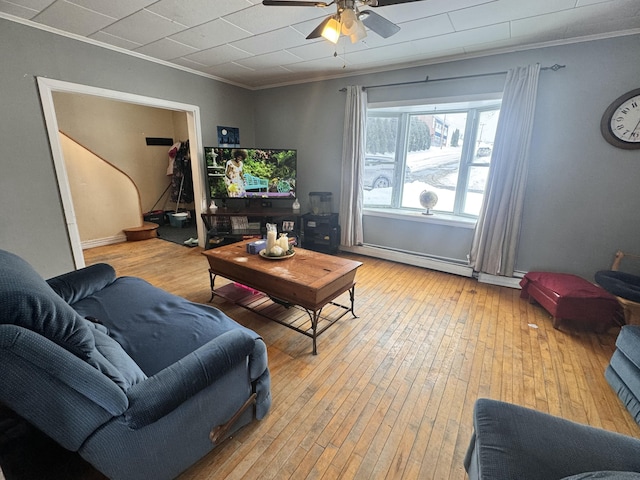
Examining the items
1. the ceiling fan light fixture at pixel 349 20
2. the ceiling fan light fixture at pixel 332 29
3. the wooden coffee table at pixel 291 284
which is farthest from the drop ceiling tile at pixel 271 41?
the wooden coffee table at pixel 291 284

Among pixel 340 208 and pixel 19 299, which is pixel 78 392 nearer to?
pixel 19 299

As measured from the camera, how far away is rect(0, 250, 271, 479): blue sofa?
33.3 inches

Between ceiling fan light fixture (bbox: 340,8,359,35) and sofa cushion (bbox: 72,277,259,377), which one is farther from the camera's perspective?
ceiling fan light fixture (bbox: 340,8,359,35)

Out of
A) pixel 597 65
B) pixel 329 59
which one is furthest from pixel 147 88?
pixel 597 65

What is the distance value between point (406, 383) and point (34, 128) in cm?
384

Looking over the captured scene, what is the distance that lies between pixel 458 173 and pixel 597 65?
1.47 m

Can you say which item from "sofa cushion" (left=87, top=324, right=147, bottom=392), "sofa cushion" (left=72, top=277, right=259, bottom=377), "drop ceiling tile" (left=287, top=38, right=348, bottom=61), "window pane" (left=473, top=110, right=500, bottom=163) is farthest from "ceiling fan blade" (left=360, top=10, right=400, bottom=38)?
"sofa cushion" (left=87, top=324, right=147, bottom=392)

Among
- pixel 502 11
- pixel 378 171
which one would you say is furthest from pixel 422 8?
pixel 378 171

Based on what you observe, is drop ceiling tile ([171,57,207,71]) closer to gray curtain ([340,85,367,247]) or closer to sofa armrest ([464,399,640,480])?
gray curtain ([340,85,367,247])

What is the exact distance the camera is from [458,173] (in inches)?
140

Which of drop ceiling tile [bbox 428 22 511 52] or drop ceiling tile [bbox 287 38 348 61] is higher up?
drop ceiling tile [bbox 287 38 348 61]

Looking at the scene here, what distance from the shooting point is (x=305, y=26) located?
242 cm

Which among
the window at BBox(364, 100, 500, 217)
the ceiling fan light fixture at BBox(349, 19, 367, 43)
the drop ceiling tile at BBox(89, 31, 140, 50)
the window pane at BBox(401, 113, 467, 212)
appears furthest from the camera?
the window pane at BBox(401, 113, 467, 212)

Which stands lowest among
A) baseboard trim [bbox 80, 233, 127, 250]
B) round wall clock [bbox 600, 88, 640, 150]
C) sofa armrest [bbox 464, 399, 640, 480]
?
baseboard trim [bbox 80, 233, 127, 250]
